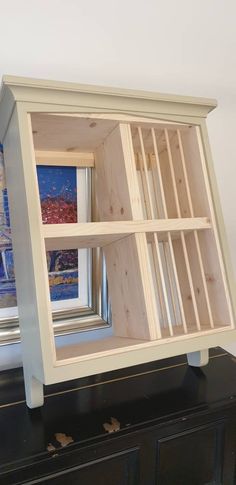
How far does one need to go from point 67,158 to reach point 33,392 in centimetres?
66

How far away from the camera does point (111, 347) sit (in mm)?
847

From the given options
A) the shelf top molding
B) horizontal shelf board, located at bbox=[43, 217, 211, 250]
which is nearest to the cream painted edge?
horizontal shelf board, located at bbox=[43, 217, 211, 250]

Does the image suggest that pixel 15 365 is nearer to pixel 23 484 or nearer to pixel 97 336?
pixel 97 336

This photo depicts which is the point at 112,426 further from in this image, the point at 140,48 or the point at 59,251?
the point at 140,48

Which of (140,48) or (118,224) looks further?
(140,48)

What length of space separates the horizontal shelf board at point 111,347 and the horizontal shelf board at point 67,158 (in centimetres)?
54

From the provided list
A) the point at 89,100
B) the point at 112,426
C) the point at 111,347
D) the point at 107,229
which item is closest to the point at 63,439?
the point at 112,426

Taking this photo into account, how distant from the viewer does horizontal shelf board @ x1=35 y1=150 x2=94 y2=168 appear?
1062mm

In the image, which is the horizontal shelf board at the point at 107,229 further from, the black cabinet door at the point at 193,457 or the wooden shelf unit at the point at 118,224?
the black cabinet door at the point at 193,457

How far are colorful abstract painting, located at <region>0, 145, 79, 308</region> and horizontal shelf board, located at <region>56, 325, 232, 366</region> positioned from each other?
26 cm

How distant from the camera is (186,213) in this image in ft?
3.48

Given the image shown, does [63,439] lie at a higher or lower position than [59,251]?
lower

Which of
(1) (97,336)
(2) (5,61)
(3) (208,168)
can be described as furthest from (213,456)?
(2) (5,61)

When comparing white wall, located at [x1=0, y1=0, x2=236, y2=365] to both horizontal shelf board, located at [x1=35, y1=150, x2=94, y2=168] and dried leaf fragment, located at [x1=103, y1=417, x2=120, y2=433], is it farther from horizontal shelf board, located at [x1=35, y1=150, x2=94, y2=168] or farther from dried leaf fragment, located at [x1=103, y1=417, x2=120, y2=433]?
dried leaf fragment, located at [x1=103, y1=417, x2=120, y2=433]
